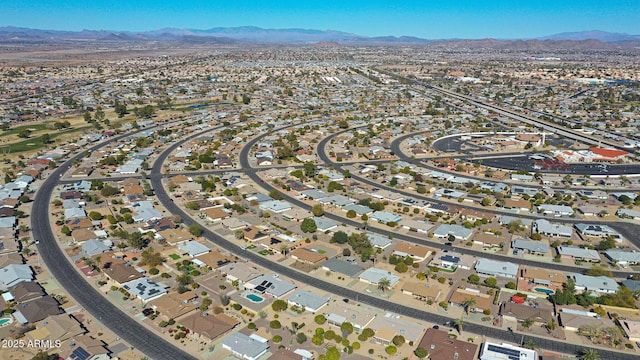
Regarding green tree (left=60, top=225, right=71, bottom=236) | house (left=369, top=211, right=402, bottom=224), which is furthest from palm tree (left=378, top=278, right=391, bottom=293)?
green tree (left=60, top=225, right=71, bottom=236)

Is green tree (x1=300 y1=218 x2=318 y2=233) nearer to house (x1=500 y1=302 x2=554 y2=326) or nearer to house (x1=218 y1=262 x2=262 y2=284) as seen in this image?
house (x1=218 y1=262 x2=262 y2=284)

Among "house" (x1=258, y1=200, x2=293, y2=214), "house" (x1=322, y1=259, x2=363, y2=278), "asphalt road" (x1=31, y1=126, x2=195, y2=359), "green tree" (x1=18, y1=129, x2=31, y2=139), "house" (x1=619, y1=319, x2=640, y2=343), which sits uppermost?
"green tree" (x1=18, y1=129, x2=31, y2=139)

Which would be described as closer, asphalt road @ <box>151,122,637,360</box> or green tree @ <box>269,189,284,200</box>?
asphalt road @ <box>151,122,637,360</box>

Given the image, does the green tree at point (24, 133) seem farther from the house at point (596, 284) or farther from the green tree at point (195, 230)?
the house at point (596, 284)

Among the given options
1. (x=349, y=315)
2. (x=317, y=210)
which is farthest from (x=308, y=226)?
(x=349, y=315)

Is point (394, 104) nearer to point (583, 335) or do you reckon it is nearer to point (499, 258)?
point (499, 258)

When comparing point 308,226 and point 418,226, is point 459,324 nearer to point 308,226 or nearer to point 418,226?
point 418,226

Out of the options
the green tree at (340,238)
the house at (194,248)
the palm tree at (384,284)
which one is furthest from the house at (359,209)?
the house at (194,248)
